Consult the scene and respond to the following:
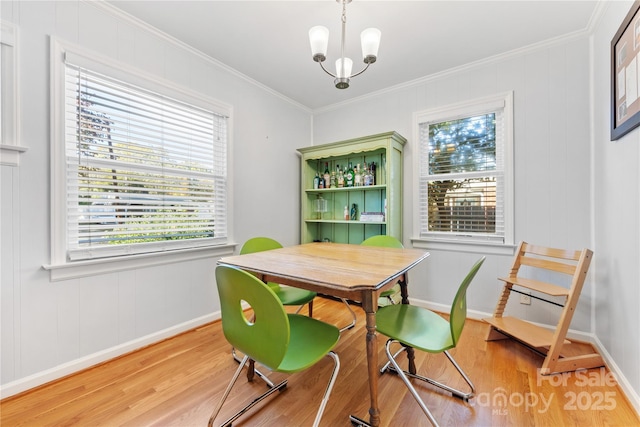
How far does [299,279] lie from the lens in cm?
129

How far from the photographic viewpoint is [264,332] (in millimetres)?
1087

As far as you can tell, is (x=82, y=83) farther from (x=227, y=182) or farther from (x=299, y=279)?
(x=299, y=279)

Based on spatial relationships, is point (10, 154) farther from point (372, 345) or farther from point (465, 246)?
point (465, 246)

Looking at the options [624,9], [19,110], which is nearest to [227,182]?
[19,110]

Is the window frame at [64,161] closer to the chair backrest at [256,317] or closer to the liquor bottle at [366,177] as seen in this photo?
the chair backrest at [256,317]

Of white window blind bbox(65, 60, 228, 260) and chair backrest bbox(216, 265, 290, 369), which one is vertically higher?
white window blind bbox(65, 60, 228, 260)

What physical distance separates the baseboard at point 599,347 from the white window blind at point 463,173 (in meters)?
0.73

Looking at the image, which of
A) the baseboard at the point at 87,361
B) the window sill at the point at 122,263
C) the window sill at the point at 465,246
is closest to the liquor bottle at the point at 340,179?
the window sill at the point at 465,246

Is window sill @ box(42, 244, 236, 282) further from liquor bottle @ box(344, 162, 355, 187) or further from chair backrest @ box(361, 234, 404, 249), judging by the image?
liquor bottle @ box(344, 162, 355, 187)

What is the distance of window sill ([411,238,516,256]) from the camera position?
2.51m

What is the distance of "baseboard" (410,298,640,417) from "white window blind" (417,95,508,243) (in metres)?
0.73

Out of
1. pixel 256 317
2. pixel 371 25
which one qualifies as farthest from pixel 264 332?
pixel 371 25

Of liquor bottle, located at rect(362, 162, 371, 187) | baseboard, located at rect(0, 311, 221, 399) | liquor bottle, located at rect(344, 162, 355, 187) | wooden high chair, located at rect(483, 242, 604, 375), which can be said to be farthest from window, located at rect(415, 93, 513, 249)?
baseboard, located at rect(0, 311, 221, 399)

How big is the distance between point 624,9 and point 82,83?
3503 mm
